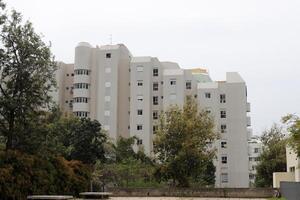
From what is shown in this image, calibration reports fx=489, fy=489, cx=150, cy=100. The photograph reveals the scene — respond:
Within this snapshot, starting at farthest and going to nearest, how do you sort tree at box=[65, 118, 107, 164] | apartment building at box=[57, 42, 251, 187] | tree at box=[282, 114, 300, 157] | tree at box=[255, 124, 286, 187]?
1. apartment building at box=[57, 42, 251, 187]
2. tree at box=[255, 124, 286, 187]
3. tree at box=[65, 118, 107, 164]
4. tree at box=[282, 114, 300, 157]

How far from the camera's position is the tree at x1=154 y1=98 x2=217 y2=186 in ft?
121

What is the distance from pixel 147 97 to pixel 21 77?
45.7m

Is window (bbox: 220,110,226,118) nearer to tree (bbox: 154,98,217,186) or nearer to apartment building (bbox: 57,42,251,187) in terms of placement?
apartment building (bbox: 57,42,251,187)

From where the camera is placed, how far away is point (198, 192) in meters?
35.4

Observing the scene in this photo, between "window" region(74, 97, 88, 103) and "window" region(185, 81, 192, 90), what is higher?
"window" region(185, 81, 192, 90)

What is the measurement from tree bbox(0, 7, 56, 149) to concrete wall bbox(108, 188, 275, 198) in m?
12.5

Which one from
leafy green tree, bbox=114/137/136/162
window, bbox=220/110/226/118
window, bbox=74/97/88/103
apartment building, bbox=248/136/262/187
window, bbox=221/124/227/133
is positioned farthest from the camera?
window, bbox=74/97/88/103

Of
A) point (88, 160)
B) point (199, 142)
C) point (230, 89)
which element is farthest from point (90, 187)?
point (230, 89)

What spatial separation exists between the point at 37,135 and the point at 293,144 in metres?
13.1

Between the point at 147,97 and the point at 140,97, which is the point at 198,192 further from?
the point at 140,97

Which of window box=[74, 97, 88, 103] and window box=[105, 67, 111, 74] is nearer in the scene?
window box=[105, 67, 111, 74]

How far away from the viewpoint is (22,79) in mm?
25578

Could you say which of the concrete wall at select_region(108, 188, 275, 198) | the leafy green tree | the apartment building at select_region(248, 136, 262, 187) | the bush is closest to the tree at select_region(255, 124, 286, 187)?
the apartment building at select_region(248, 136, 262, 187)

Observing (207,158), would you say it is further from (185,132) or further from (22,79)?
(22,79)
